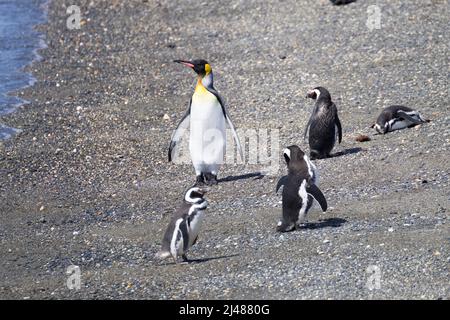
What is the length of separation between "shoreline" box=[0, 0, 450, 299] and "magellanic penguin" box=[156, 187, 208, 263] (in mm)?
173

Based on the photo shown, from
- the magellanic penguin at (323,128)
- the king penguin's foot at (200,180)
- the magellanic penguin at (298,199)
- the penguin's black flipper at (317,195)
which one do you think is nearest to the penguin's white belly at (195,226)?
the magellanic penguin at (298,199)

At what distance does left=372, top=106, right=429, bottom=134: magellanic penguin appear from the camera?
1115 cm

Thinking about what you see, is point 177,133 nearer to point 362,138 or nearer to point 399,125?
point 362,138

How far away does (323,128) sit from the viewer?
35.2ft

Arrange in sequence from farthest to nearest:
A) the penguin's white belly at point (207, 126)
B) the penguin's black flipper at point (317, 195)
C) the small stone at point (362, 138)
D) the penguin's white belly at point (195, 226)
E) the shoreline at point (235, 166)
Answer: the small stone at point (362, 138) → the penguin's white belly at point (207, 126) → the penguin's black flipper at point (317, 195) → the penguin's white belly at point (195, 226) → the shoreline at point (235, 166)

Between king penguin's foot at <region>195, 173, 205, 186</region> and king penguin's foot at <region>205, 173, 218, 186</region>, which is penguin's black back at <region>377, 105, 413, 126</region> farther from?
king penguin's foot at <region>195, 173, 205, 186</region>

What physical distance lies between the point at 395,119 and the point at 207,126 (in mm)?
2119

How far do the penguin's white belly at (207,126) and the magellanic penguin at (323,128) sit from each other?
97 cm

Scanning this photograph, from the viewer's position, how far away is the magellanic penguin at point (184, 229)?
8.05 m

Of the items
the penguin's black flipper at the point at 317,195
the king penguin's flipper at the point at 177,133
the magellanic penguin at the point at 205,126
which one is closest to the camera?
the penguin's black flipper at the point at 317,195

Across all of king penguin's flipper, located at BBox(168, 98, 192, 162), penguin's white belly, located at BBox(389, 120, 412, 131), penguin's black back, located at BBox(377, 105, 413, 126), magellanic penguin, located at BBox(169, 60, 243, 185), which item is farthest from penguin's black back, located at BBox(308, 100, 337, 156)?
king penguin's flipper, located at BBox(168, 98, 192, 162)

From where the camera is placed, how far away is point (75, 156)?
11.7 metres

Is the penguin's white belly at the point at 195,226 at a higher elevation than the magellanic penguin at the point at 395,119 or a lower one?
lower

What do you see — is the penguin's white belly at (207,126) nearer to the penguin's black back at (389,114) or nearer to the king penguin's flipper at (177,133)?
the king penguin's flipper at (177,133)
